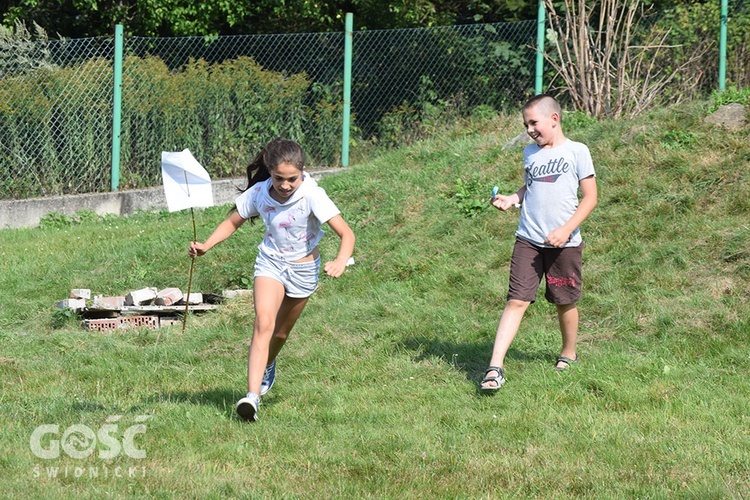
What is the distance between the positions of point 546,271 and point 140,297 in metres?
3.75

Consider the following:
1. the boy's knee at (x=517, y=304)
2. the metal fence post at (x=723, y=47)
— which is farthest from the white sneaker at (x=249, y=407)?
the metal fence post at (x=723, y=47)

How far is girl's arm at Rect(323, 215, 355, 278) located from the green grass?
2.81 ft

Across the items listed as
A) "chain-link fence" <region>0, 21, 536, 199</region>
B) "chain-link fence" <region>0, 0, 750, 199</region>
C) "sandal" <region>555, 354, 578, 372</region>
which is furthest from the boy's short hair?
"chain-link fence" <region>0, 21, 536, 199</region>

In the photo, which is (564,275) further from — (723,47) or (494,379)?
(723,47)

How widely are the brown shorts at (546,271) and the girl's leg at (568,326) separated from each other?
0.35ft

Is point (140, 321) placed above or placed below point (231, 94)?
below

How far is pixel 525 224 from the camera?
20.0 ft

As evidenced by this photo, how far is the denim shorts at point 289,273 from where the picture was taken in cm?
562

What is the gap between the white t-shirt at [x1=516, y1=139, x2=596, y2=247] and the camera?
5.98 m

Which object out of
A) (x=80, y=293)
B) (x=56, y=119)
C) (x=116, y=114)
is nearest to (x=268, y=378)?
(x=80, y=293)

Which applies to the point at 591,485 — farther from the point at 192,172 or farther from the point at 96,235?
the point at 96,235

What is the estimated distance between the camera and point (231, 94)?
1361 cm

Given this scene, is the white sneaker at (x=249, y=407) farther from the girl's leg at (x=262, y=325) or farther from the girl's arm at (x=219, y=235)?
the girl's arm at (x=219, y=235)

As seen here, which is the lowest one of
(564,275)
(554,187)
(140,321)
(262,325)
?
(140,321)
